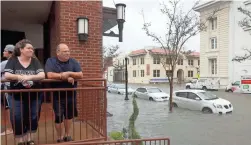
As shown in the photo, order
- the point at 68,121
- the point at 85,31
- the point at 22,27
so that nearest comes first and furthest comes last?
the point at 68,121 → the point at 85,31 → the point at 22,27

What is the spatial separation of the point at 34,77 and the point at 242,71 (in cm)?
3529

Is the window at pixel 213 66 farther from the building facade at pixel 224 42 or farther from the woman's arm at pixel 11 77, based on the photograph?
the woman's arm at pixel 11 77

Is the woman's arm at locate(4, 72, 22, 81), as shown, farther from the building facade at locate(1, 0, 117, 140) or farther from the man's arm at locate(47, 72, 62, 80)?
the building facade at locate(1, 0, 117, 140)

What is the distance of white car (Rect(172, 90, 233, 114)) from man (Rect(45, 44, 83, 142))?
42.3 ft

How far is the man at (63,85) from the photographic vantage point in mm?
3609

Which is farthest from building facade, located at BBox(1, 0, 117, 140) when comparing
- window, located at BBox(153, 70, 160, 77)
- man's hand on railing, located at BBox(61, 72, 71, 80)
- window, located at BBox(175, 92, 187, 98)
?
window, located at BBox(153, 70, 160, 77)

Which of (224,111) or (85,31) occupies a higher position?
(85,31)

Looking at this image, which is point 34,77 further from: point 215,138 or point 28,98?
point 215,138

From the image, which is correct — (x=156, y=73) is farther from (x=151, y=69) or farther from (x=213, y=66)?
(x=213, y=66)

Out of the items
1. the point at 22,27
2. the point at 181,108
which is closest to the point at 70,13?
the point at 22,27

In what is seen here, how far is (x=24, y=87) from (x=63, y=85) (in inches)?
21.0

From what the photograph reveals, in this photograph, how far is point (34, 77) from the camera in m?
3.34

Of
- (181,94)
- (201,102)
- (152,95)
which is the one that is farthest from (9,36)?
(152,95)

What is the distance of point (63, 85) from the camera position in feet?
12.1
